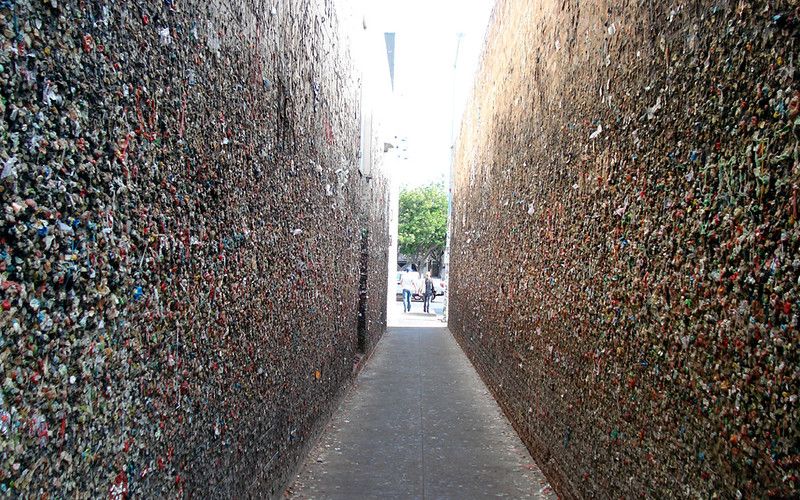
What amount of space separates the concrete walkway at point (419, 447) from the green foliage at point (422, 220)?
3698 centimetres

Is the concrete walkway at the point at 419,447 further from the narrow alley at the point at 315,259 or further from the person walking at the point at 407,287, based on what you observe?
the person walking at the point at 407,287

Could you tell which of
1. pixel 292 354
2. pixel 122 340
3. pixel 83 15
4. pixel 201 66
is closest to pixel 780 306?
pixel 122 340

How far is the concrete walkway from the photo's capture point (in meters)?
4.59

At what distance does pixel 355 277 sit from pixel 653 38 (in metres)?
6.38

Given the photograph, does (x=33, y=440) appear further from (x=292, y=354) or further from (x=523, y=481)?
(x=523, y=481)

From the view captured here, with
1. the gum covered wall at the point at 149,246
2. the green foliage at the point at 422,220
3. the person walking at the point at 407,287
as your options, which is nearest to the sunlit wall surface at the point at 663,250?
the gum covered wall at the point at 149,246

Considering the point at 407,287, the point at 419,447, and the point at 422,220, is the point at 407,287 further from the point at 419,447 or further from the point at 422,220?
the point at 422,220

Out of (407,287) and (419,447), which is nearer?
(419,447)

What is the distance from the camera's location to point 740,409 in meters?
1.97

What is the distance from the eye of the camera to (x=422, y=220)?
4625cm

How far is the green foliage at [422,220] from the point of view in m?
46.1

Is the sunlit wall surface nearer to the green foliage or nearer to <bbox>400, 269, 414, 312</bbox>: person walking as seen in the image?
<bbox>400, 269, 414, 312</bbox>: person walking

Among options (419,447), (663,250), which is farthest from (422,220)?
(663,250)

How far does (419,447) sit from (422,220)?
40.9 meters
